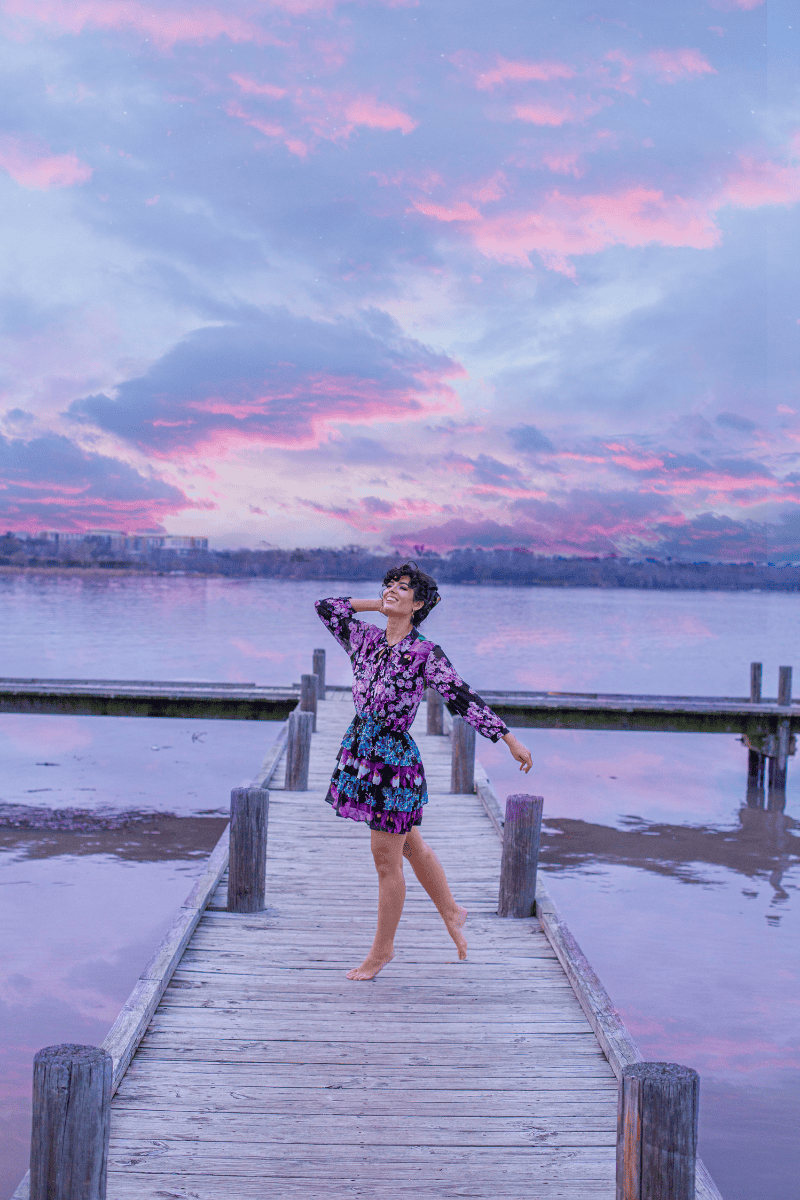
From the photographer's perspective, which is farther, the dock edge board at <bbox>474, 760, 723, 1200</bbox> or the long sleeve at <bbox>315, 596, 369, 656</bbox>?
the long sleeve at <bbox>315, 596, 369, 656</bbox>

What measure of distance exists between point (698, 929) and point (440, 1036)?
25.9 feet

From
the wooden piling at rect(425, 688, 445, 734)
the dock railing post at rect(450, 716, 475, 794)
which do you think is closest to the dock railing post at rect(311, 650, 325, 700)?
the wooden piling at rect(425, 688, 445, 734)

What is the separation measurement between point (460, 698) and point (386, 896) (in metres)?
1.19

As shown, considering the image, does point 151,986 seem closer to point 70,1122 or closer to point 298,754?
point 70,1122

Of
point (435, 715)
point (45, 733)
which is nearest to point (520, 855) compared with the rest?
point (435, 715)

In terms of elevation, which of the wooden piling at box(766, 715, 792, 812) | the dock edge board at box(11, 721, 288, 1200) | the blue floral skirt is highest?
the blue floral skirt

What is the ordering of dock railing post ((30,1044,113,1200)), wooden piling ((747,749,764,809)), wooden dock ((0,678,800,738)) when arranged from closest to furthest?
dock railing post ((30,1044,113,1200)) < wooden dock ((0,678,800,738)) < wooden piling ((747,749,764,809))

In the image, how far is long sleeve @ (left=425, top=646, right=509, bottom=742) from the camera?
179 inches

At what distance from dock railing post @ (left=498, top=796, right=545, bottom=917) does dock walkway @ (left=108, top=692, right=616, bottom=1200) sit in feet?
0.46

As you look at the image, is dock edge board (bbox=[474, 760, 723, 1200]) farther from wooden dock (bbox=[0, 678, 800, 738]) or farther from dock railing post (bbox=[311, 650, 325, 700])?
dock railing post (bbox=[311, 650, 325, 700])

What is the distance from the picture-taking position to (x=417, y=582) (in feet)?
15.6

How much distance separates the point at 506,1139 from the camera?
3.69 m

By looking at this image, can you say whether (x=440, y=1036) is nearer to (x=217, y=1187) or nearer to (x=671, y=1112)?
(x=217, y=1187)

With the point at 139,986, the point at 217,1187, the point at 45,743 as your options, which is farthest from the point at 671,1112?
the point at 45,743
